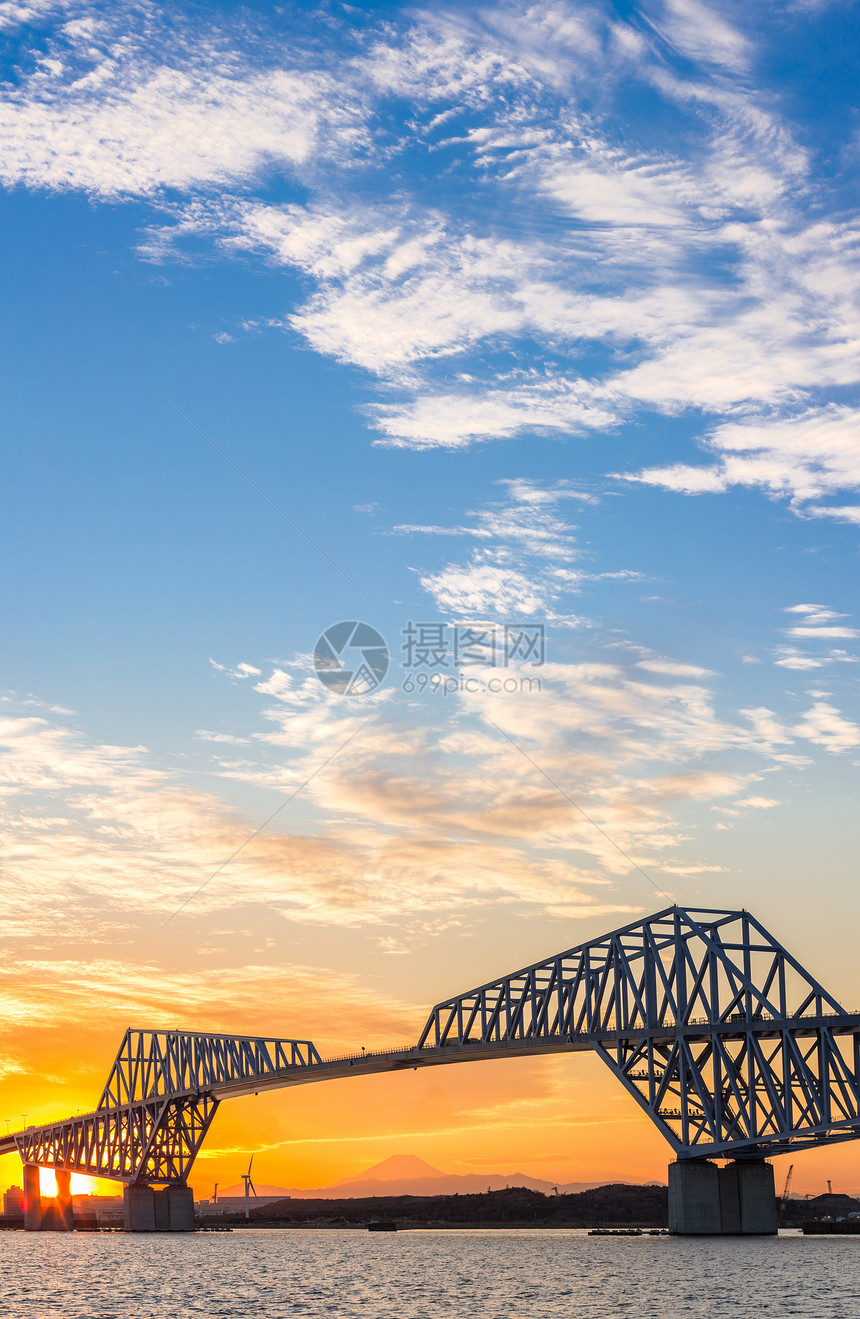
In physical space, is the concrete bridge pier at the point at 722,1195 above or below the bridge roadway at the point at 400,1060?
below

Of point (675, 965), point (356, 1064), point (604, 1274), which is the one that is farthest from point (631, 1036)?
point (356, 1064)

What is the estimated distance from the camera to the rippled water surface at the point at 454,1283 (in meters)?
73.7

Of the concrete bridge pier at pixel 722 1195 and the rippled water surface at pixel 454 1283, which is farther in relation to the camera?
the concrete bridge pier at pixel 722 1195

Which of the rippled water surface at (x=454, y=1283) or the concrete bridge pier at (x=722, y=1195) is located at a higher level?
the concrete bridge pier at (x=722, y=1195)

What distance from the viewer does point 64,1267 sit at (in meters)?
124

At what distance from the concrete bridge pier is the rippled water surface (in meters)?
2.03

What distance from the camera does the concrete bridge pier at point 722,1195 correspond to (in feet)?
408

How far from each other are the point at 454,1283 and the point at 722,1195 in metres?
37.8

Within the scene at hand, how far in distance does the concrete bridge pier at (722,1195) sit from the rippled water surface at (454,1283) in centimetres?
203

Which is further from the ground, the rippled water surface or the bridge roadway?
the bridge roadway

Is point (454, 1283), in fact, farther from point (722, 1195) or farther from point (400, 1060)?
point (400, 1060)

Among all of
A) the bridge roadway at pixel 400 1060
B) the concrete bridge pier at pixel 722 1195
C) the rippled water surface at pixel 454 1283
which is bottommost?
the rippled water surface at pixel 454 1283

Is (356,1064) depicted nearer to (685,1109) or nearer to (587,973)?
(587,973)

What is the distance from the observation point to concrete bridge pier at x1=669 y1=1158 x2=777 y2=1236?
124 meters
